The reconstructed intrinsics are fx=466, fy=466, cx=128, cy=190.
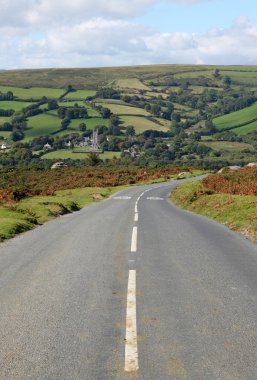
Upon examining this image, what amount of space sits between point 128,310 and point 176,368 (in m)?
2.41

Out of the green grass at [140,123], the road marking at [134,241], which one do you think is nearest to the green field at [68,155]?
the green grass at [140,123]

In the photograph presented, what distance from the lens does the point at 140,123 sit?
174875 millimetres

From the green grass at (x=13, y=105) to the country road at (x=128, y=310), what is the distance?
17338 cm

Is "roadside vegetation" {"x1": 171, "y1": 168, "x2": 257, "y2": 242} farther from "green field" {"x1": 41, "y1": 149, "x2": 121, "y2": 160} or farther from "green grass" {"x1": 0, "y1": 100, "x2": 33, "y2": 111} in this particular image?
"green grass" {"x1": 0, "y1": 100, "x2": 33, "y2": 111}

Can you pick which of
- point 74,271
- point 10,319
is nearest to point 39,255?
point 74,271

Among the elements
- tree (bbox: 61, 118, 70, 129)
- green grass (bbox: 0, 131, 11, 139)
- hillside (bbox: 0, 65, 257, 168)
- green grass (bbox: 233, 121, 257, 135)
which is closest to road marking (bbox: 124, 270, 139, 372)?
hillside (bbox: 0, 65, 257, 168)

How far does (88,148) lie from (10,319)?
436 feet

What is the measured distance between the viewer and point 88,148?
139500 mm

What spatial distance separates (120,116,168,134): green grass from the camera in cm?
16982

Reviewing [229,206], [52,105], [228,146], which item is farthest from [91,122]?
[229,206]

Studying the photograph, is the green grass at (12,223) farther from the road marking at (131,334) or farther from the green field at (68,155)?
the green field at (68,155)

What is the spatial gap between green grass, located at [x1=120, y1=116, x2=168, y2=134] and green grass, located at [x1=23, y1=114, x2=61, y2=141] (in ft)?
84.1

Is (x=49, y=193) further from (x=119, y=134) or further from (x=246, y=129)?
(x=246, y=129)

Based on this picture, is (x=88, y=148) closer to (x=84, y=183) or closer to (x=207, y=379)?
(x=84, y=183)
